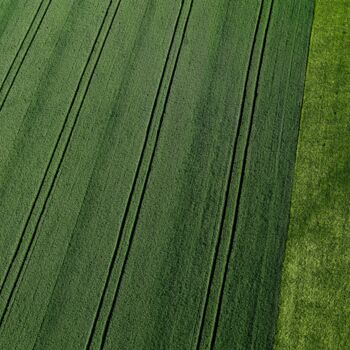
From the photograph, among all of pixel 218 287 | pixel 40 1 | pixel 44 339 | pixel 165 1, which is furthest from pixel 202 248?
pixel 40 1

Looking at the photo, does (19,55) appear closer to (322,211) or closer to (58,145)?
(58,145)

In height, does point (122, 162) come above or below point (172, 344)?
above

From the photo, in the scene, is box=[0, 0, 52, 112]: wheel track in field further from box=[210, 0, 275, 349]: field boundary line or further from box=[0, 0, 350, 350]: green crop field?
box=[210, 0, 275, 349]: field boundary line

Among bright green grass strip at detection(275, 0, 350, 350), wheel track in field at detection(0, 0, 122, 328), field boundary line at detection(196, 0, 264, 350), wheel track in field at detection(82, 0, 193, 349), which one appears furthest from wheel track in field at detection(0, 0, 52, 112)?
bright green grass strip at detection(275, 0, 350, 350)

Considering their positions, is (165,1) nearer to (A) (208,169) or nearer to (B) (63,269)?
(A) (208,169)

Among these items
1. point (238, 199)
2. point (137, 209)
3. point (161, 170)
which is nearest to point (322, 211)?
point (238, 199)
